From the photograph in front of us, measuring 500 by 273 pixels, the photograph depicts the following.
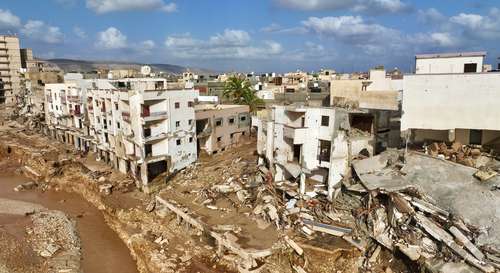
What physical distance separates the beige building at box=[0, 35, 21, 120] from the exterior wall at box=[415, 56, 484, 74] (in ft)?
339

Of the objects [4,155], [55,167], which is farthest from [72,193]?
[4,155]

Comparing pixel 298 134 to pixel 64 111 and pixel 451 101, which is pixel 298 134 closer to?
pixel 451 101

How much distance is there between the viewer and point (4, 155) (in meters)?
57.2

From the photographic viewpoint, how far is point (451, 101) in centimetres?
2580

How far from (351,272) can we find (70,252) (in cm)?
2235

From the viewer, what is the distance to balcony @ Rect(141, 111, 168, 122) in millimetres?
36875

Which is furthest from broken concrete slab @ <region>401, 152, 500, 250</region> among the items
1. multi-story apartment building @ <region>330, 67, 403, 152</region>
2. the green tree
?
the green tree

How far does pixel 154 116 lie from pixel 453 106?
27786 mm

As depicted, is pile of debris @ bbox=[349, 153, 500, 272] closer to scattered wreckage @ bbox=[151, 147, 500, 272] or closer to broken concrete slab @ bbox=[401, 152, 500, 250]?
scattered wreckage @ bbox=[151, 147, 500, 272]

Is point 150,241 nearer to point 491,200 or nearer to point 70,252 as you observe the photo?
point 70,252

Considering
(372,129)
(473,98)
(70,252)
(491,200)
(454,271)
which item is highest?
(473,98)

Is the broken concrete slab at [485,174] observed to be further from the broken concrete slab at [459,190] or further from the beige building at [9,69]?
the beige building at [9,69]

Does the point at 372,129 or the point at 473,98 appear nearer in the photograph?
the point at 473,98

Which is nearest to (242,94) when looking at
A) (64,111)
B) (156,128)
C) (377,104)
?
(156,128)
